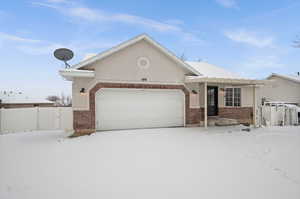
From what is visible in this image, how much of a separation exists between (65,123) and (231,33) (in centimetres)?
1619

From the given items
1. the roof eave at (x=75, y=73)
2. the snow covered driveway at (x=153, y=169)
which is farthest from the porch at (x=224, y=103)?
the roof eave at (x=75, y=73)

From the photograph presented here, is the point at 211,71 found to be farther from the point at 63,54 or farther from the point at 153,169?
the point at 153,169

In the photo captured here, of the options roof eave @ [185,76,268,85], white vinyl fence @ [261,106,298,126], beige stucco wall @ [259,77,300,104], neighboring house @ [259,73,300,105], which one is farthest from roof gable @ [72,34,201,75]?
neighboring house @ [259,73,300,105]

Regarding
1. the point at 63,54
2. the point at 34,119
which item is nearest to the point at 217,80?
the point at 63,54

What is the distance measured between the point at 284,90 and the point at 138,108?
21509mm

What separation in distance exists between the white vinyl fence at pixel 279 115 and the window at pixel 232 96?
11.0 feet

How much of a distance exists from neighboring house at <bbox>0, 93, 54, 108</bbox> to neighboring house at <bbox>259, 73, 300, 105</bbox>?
29.6 m

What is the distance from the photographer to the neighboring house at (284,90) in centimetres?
2287

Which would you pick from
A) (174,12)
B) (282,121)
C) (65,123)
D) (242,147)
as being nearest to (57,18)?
(65,123)

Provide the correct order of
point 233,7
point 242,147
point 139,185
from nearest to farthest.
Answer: point 139,185 < point 242,147 < point 233,7

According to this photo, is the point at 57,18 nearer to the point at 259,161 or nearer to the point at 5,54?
the point at 5,54

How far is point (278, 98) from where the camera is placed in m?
24.0

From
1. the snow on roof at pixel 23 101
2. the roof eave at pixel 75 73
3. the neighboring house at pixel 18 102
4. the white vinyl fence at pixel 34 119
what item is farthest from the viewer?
the snow on roof at pixel 23 101

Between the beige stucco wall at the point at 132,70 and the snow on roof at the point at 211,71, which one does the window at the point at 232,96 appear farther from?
the beige stucco wall at the point at 132,70
